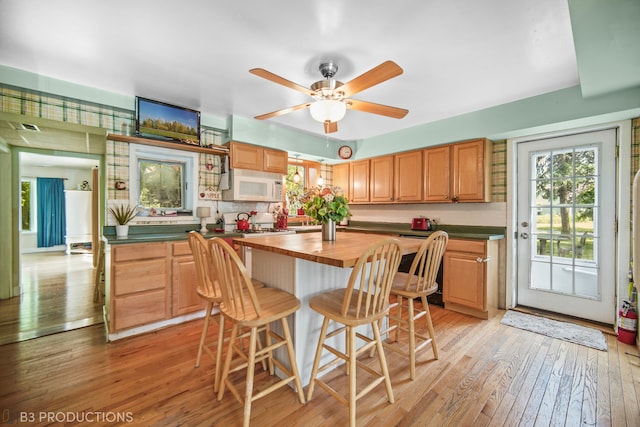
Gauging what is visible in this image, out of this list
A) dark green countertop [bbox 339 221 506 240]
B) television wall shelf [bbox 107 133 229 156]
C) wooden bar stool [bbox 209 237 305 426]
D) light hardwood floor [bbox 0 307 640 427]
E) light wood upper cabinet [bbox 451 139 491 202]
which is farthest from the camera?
light wood upper cabinet [bbox 451 139 491 202]

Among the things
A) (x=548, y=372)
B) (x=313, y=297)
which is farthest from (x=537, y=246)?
Answer: (x=313, y=297)

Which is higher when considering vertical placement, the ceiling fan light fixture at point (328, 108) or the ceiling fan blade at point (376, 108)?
the ceiling fan blade at point (376, 108)

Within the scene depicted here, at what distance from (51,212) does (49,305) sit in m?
5.47

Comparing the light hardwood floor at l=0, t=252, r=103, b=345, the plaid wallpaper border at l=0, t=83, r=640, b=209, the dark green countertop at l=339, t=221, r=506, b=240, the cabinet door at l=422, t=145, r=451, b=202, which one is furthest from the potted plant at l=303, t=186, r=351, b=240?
the light hardwood floor at l=0, t=252, r=103, b=345

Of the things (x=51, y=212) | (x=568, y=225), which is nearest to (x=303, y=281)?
(x=568, y=225)

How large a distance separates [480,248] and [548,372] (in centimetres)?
125

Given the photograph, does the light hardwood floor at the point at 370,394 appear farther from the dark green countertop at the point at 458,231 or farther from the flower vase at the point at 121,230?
the dark green countertop at the point at 458,231

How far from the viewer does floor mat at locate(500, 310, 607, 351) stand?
235cm

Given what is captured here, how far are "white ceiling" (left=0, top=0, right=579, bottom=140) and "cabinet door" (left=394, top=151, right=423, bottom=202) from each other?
1079 mm

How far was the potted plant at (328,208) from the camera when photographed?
2049 millimetres

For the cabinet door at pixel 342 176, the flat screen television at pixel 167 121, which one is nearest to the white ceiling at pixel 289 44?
the flat screen television at pixel 167 121

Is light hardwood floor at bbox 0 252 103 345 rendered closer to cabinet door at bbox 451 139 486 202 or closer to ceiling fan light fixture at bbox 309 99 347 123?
ceiling fan light fixture at bbox 309 99 347 123

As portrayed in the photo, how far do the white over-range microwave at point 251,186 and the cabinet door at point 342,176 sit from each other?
1275 mm

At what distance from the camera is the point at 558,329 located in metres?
2.58
